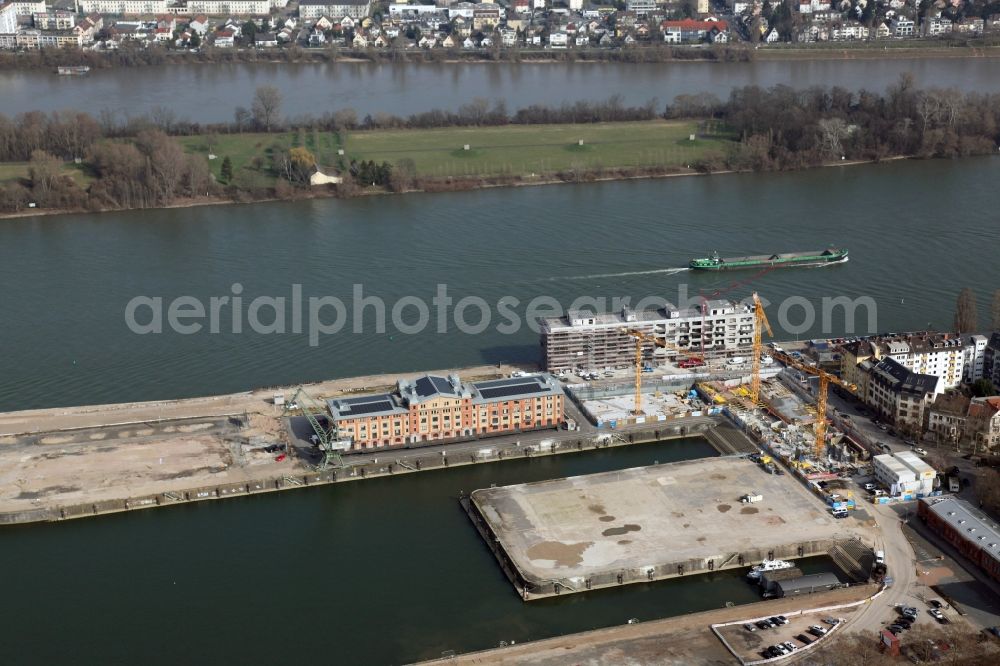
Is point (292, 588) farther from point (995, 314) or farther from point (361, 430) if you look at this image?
point (995, 314)

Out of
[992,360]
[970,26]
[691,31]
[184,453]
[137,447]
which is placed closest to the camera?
[184,453]

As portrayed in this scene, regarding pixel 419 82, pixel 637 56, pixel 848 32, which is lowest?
pixel 419 82

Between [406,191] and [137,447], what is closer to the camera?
[137,447]

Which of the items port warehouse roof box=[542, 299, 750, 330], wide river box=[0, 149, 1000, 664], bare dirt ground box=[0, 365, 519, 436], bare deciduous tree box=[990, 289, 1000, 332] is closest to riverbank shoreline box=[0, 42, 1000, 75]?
wide river box=[0, 149, 1000, 664]

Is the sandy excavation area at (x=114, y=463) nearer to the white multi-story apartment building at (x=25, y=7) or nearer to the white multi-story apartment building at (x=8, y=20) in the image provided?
the white multi-story apartment building at (x=8, y=20)

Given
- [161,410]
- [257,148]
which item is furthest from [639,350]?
[257,148]

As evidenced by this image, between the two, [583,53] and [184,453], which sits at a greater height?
[583,53]

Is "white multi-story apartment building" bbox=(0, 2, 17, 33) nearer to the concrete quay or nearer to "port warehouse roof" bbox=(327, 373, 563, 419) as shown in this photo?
the concrete quay

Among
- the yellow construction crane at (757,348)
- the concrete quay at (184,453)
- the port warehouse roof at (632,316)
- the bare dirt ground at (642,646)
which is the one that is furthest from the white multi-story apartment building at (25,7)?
the bare dirt ground at (642,646)

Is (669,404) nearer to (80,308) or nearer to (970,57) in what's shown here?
(80,308)
